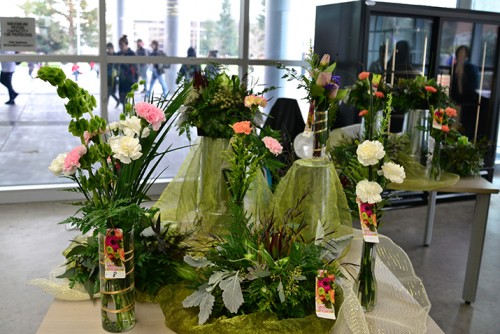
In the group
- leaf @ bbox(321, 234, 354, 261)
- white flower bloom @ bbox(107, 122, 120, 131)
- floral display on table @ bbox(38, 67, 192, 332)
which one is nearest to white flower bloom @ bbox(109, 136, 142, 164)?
floral display on table @ bbox(38, 67, 192, 332)

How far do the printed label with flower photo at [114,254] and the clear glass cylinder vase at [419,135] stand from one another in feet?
6.77

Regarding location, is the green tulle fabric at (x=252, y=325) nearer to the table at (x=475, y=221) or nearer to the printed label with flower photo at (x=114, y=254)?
the printed label with flower photo at (x=114, y=254)

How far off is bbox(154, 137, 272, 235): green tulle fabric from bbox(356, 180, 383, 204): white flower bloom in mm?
496

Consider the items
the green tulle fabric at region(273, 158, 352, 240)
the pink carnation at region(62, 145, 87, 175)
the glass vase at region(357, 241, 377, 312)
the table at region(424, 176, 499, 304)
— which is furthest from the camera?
the table at region(424, 176, 499, 304)

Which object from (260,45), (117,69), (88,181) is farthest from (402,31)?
(88,181)

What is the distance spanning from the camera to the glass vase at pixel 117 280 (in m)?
1.30

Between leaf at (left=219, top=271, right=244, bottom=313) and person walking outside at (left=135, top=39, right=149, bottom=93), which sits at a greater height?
person walking outside at (left=135, top=39, right=149, bottom=93)

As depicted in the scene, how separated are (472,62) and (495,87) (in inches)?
12.7

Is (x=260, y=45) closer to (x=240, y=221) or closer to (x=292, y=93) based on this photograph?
(x=292, y=93)

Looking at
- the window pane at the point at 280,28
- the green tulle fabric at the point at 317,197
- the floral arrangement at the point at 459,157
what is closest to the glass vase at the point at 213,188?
the green tulle fabric at the point at 317,197

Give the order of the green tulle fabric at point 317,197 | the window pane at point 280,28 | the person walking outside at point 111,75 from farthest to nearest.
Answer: the window pane at point 280,28 < the person walking outside at point 111,75 < the green tulle fabric at point 317,197

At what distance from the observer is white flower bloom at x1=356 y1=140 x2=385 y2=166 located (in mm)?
1342

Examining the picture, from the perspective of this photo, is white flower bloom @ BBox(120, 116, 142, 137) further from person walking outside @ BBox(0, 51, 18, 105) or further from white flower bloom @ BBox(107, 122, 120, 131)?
person walking outside @ BBox(0, 51, 18, 105)

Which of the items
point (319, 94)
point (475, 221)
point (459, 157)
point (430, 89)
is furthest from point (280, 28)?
point (319, 94)
